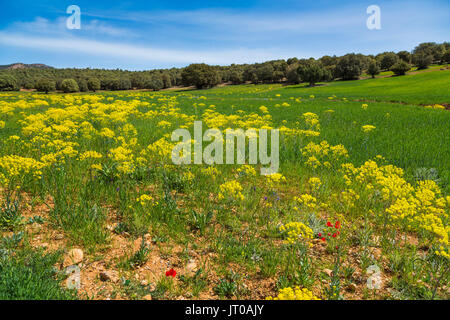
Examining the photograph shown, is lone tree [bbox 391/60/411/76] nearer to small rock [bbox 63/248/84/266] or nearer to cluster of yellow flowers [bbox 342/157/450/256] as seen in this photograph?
cluster of yellow flowers [bbox 342/157/450/256]

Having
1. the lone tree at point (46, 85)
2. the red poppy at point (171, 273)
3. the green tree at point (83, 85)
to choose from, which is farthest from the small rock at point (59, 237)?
the green tree at point (83, 85)

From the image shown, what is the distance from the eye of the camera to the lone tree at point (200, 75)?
298 feet

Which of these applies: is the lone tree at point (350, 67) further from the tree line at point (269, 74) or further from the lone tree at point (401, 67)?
the lone tree at point (401, 67)

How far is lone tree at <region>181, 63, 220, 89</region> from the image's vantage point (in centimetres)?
9069

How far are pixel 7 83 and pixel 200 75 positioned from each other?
7099 cm

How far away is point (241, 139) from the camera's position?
8.87m

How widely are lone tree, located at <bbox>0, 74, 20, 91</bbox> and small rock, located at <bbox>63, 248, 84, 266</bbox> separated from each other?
109912 mm

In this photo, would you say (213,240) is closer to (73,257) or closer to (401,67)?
(73,257)

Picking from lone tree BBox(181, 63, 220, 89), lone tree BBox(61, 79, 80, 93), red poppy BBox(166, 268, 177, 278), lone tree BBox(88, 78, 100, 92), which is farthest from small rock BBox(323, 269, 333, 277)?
lone tree BBox(88, 78, 100, 92)

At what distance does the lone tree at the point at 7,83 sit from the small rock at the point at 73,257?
110 meters

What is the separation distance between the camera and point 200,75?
89938 millimetres

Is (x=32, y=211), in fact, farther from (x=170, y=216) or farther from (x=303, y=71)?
(x=303, y=71)
